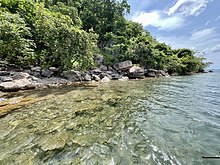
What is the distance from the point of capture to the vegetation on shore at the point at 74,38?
15.0 meters

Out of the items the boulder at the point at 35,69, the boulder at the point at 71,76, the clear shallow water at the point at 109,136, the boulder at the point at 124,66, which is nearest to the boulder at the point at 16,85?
the boulder at the point at 35,69

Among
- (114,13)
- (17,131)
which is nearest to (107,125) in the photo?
(17,131)

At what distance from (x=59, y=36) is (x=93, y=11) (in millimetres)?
29998

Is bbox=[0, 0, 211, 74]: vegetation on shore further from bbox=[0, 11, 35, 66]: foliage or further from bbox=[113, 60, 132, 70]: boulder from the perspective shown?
bbox=[113, 60, 132, 70]: boulder

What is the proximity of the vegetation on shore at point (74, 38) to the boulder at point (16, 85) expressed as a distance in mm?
2977

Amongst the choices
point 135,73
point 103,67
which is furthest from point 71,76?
point 135,73

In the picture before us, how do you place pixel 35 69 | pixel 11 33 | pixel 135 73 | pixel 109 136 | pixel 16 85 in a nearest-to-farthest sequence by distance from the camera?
1. pixel 109 136
2. pixel 11 33
3. pixel 16 85
4. pixel 35 69
5. pixel 135 73

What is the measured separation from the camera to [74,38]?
Answer: 17.3 m

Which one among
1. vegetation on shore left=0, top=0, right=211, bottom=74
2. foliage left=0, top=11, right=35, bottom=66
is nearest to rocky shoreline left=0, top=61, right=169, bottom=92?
vegetation on shore left=0, top=0, right=211, bottom=74

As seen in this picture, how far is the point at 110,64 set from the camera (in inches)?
1281

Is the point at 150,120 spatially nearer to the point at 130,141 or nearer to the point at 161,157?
the point at 130,141

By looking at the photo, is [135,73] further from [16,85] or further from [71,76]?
[16,85]

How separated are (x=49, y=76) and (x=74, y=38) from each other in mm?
6026

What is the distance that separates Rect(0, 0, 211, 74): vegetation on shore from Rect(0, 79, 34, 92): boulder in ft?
9.77
